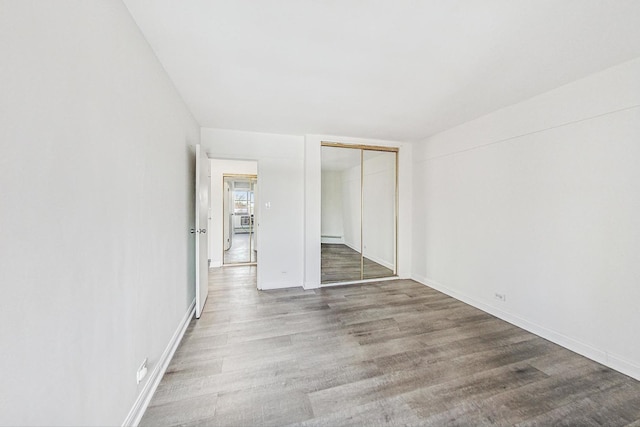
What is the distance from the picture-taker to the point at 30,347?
771mm

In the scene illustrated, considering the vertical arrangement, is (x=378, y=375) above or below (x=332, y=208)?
below

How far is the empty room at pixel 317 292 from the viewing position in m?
0.89

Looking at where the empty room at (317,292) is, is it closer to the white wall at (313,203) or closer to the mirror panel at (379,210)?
the white wall at (313,203)

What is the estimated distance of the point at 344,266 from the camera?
460 cm

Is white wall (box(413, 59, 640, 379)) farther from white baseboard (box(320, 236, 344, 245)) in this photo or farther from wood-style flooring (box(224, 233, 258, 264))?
wood-style flooring (box(224, 233, 258, 264))

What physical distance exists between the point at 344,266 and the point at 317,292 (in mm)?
972

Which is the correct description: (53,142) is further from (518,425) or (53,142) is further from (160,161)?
(518,425)

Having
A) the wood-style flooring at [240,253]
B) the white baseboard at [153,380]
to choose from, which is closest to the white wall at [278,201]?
the wood-style flooring at [240,253]

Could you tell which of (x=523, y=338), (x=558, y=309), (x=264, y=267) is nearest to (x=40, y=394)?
(x=264, y=267)

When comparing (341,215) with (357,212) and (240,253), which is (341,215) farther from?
(240,253)

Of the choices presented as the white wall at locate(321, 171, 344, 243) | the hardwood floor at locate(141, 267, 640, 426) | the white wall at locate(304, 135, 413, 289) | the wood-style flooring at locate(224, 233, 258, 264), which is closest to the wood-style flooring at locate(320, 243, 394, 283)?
the white wall at locate(321, 171, 344, 243)

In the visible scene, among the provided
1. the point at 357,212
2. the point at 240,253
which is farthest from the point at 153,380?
the point at 240,253

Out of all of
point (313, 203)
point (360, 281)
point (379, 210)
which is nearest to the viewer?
point (313, 203)

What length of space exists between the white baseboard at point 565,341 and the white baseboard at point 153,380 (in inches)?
143
